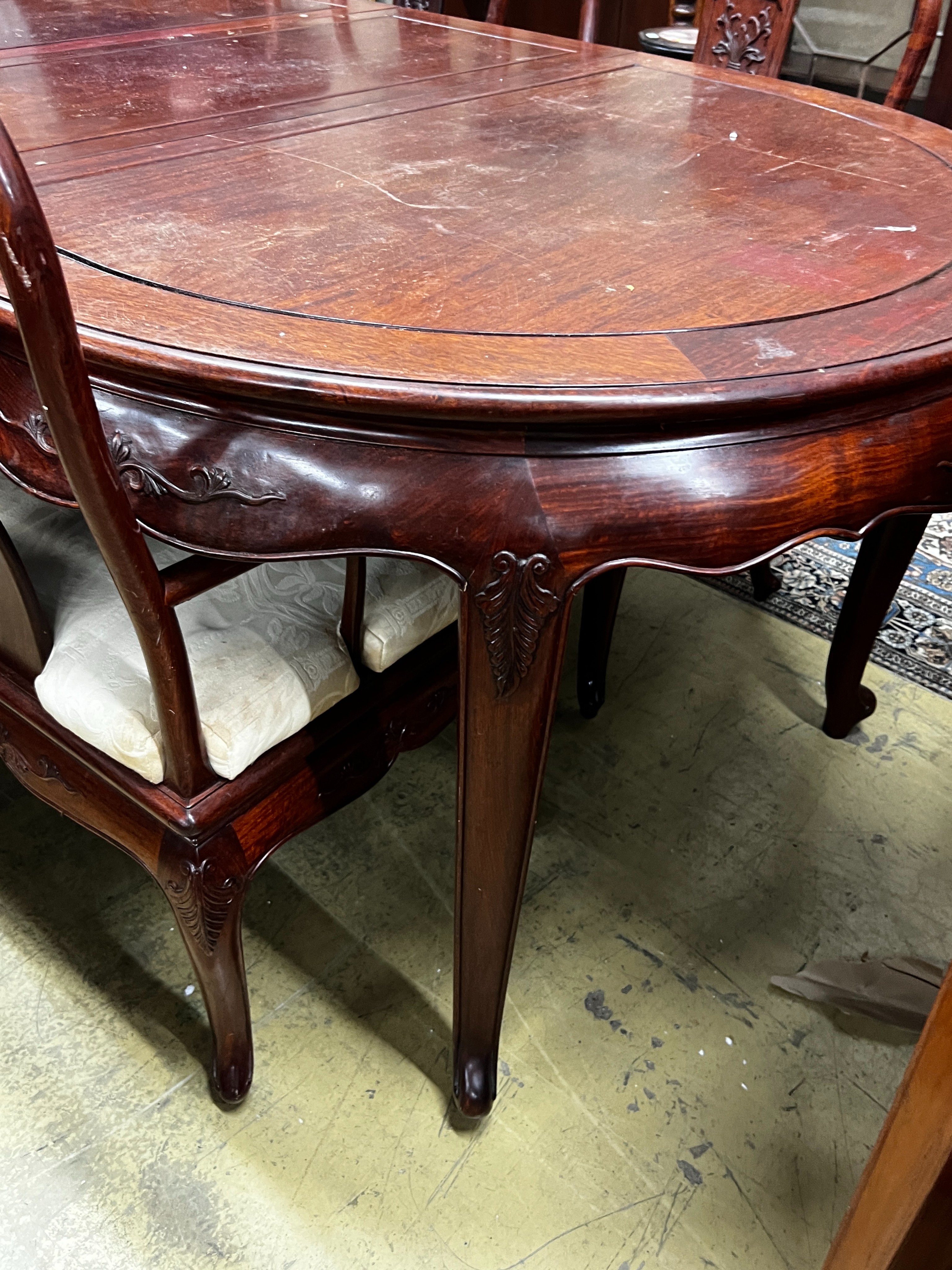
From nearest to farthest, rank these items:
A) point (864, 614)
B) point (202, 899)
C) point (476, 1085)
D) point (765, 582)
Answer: point (202, 899), point (476, 1085), point (864, 614), point (765, 582)

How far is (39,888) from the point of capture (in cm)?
111

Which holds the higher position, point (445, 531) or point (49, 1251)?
point (445, 531)

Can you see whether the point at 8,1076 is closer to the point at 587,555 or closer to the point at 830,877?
the point at 587,555

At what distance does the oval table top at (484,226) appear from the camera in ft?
1.89

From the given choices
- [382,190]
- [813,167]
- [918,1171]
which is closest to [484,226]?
[382,190]

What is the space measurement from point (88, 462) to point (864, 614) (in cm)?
98

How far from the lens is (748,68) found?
1.38m

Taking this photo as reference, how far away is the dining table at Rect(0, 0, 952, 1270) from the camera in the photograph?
0.57 m

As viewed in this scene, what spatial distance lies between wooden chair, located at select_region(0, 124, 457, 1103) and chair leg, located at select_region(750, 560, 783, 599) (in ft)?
2.76

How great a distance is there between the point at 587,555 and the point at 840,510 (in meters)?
0.17

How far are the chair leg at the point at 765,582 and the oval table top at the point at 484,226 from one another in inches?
26.9

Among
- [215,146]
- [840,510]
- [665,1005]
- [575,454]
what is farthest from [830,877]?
[215,146]

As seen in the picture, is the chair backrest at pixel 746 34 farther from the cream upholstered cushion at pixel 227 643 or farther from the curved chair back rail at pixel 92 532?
the curved chair back rail at pixel 92 532

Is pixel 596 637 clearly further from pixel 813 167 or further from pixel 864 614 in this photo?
pixel 813 167
